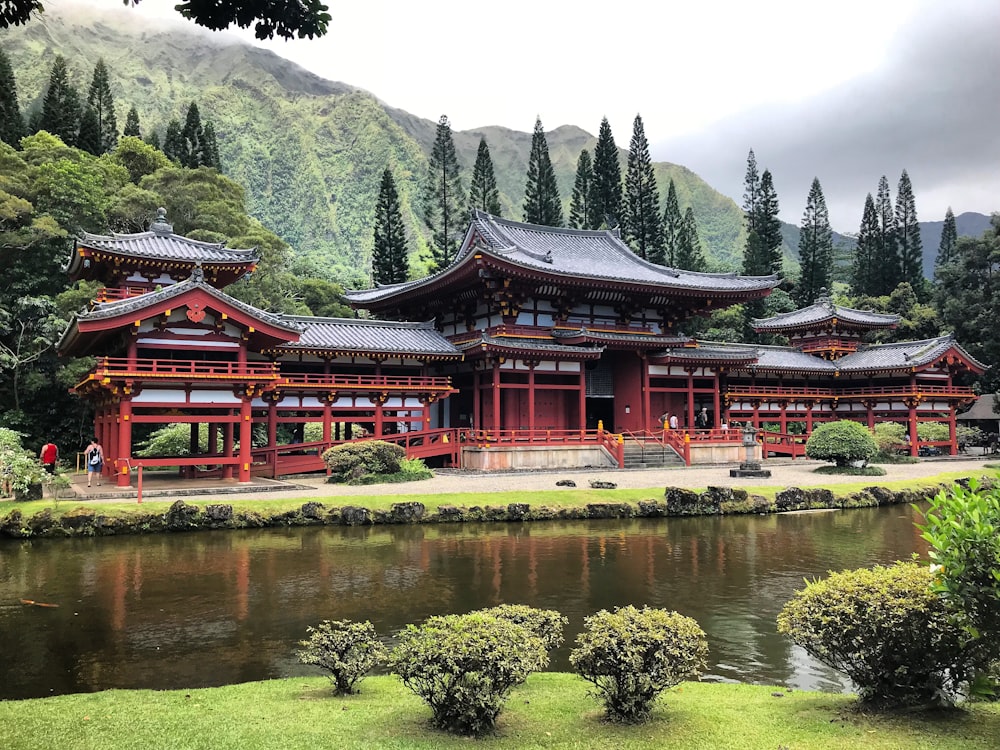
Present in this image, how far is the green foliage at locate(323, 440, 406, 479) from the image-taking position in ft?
82.4

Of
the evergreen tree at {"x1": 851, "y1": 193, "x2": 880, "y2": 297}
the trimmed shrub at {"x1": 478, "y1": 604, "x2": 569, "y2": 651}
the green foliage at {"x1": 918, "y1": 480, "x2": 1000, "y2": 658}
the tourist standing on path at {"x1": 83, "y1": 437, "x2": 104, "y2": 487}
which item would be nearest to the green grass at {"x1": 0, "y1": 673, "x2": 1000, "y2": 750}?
the trimmed shrub at {"x1": 478, "y1": 604, "x2": 569, "y2": 651}

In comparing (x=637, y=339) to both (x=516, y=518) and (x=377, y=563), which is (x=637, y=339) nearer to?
(x=516, y=518)

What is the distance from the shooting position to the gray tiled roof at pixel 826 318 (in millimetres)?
46572

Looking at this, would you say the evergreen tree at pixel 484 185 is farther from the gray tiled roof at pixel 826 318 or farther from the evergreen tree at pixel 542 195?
the gray tiled roof at pixel 826 318

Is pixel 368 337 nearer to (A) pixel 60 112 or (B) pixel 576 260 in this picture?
(B) pixel 576 260

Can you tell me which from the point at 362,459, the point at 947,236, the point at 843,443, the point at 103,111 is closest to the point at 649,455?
the point at 843,443

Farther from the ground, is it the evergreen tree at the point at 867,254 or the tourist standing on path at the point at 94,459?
the evergreen tree at the point at 867,254

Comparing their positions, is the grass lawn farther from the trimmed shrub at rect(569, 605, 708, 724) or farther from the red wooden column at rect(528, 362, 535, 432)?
the trimmed shrub at rect(569, 605, 708, 724)

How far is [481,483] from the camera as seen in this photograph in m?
24.5

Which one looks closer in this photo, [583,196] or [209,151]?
[209,151]

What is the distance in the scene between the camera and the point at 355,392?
3053 cm

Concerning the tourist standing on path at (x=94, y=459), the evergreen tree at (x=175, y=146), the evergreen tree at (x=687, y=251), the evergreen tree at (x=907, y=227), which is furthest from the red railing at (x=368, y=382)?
the evergreen tree at (x=907, y=227)

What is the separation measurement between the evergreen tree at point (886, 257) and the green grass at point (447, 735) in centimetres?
7613

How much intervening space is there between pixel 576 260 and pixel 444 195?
106ft
